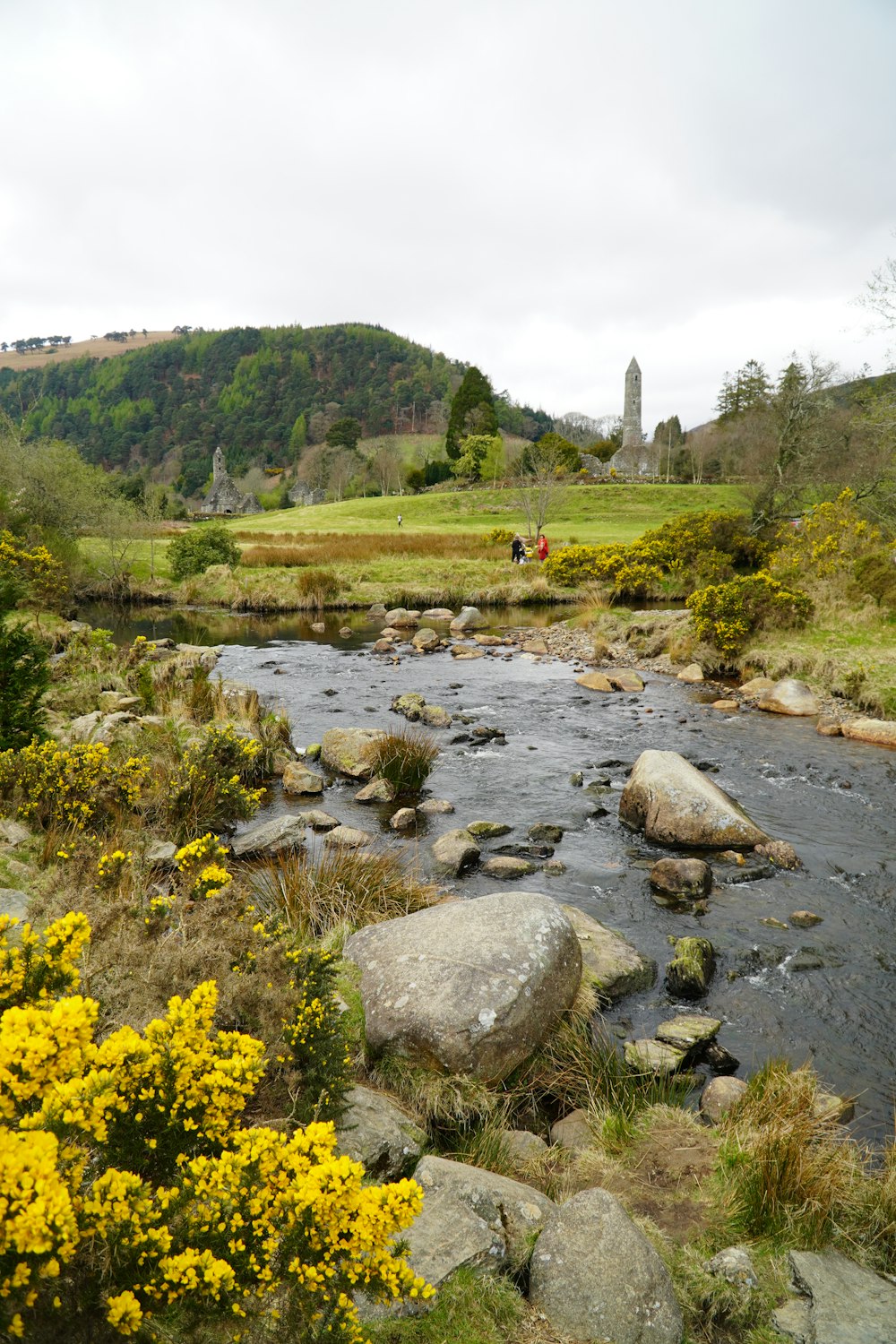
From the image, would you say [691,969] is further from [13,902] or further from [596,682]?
[596,682]

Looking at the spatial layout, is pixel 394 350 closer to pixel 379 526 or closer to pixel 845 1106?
pixel 379 526

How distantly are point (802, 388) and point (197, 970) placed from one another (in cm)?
4241

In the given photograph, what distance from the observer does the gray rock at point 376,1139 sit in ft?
13.2

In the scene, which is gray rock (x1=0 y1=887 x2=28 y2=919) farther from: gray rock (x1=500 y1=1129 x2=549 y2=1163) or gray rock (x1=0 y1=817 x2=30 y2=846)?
gray rock (x1=500 y1=1129 x2=549 y2=1163)

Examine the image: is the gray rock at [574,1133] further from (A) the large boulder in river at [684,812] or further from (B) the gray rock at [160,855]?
(A) the large boulder in river at [684,812]

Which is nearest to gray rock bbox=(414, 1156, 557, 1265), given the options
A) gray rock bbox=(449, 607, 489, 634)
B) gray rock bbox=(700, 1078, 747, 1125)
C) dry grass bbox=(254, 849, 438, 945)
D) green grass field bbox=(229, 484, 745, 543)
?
gray rock bbox=(700, 1078, 747, 1125)

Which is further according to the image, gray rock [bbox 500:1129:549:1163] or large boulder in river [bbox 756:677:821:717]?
large boulder in river [bbox 756:677:821:717]

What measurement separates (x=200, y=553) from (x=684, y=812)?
33.0 m

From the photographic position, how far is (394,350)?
198625mm

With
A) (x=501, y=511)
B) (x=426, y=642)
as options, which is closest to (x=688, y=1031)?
(x=426, y=642)

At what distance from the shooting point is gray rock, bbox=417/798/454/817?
1114cm

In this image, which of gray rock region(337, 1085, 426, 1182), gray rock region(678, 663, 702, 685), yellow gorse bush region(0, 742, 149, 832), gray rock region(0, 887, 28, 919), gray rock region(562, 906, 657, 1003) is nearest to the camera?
gray rock region(337, 1085, 426, 1182)

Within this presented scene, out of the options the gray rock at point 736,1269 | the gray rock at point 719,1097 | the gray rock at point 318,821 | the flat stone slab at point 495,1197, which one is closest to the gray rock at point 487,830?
the gray rock at point 318,821

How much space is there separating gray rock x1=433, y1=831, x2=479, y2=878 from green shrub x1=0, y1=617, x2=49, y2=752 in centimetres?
513
